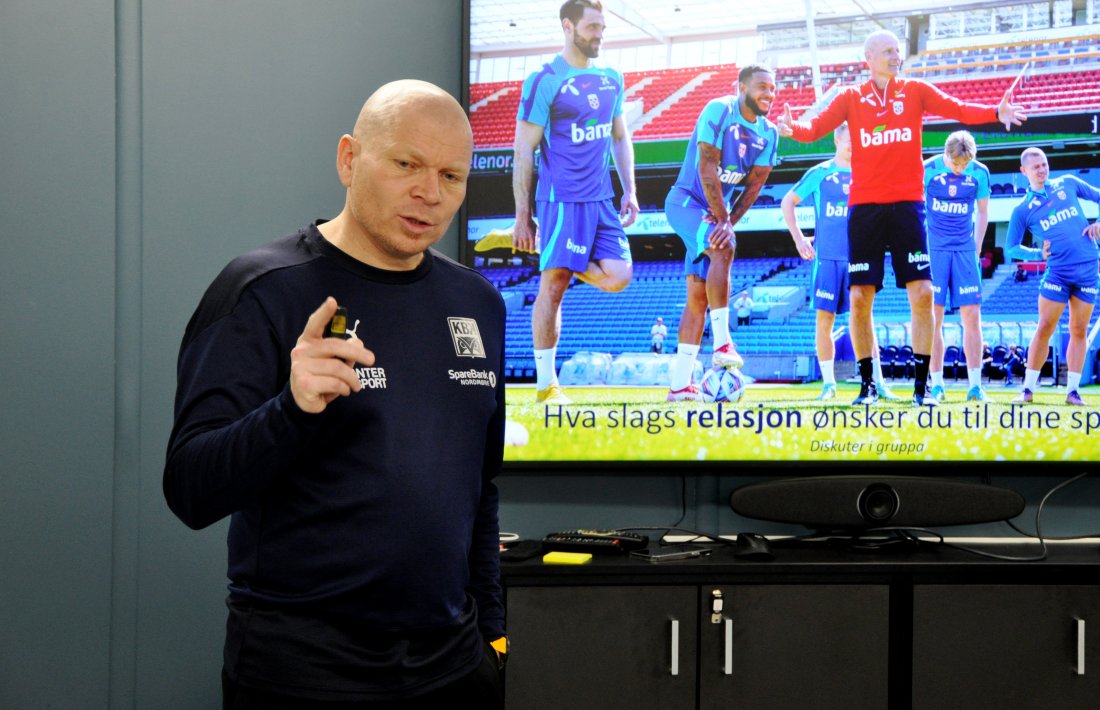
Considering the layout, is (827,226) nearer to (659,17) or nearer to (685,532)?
(659,17)

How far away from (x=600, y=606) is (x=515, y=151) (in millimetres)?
1321

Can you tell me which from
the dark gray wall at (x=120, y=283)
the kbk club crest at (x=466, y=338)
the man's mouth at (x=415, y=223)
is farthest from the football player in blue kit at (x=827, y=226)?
the man's mouth at (x=415, y=223)

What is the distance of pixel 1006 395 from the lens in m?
2.62

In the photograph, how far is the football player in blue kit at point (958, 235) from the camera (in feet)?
8.63

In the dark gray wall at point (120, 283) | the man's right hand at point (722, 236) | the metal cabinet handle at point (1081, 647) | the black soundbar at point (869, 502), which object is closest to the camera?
the metal cabinet handle at point (1081, 647)

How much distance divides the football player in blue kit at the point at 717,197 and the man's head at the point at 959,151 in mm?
491

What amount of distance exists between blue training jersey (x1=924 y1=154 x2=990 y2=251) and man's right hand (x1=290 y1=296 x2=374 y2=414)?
205 cm

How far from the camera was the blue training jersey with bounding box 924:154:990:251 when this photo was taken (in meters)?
2.63

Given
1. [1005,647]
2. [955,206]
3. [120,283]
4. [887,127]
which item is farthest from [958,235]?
[120,283]

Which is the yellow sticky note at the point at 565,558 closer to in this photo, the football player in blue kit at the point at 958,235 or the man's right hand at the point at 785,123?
the football player in blue kit at the point at 958,235

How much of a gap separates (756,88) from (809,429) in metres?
1.00

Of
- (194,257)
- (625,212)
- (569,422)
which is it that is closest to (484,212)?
(625,212)

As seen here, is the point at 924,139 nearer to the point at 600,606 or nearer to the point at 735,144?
the point at 735,144

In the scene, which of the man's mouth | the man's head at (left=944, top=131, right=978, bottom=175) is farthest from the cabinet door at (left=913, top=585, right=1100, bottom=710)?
the man's mouth
